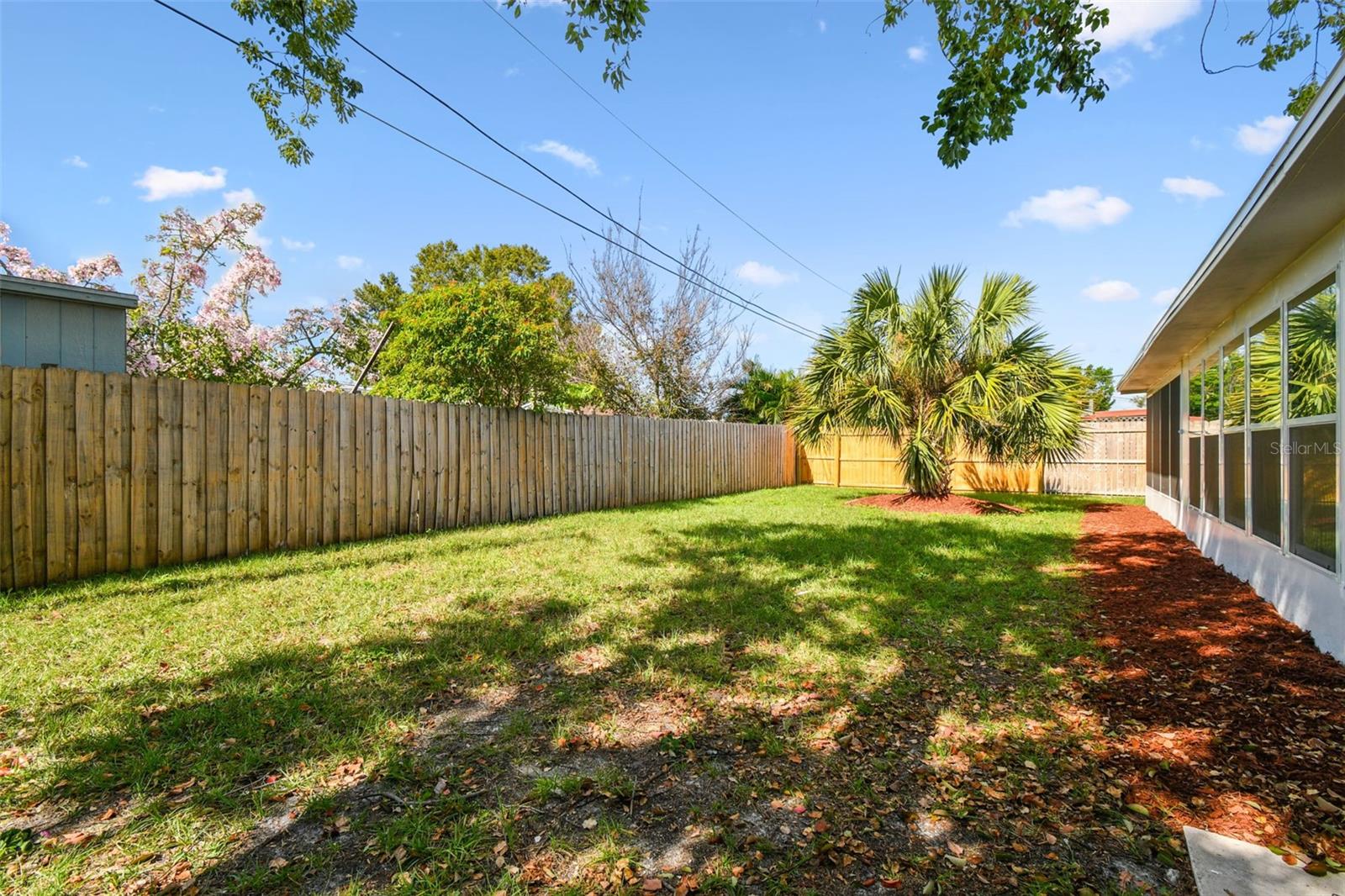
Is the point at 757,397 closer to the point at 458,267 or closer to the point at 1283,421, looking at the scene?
the point at 1283,421

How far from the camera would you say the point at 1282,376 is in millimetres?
4184

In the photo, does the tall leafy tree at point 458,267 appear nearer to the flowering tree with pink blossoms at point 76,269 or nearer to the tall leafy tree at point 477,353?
the tall leafy tree at point 477,353

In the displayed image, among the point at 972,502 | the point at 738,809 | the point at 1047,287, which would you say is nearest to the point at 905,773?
the point at 738,809

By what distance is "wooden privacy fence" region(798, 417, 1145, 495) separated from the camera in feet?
45.6

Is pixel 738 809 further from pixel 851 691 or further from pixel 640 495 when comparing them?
pixel 640 495

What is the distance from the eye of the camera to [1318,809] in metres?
1.89

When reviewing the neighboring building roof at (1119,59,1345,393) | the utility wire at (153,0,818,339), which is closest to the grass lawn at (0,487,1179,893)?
the neighboring building roof at (1119,59,1345,393)

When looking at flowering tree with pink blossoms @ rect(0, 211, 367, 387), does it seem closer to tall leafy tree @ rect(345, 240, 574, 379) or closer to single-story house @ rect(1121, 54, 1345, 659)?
single-story house @ rect(1121, 54, 1345, 659)

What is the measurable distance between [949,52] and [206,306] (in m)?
9.24

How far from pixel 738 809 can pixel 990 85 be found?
14.7ft

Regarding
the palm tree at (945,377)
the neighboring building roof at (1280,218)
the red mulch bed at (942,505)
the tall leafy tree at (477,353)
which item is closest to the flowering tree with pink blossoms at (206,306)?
the tall leafy tree at (477,353)

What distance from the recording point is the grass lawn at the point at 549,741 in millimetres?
1681

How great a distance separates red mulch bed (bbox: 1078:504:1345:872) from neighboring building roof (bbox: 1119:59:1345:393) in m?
2.45

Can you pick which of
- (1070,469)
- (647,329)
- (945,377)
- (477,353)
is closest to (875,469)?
(1070,469)
